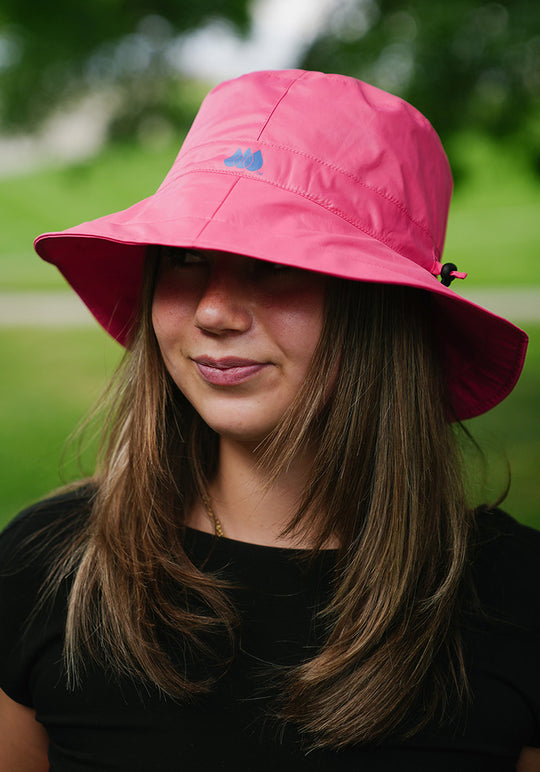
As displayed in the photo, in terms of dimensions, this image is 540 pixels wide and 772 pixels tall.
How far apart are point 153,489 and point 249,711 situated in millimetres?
384

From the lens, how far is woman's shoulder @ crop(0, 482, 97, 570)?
4.37 feet

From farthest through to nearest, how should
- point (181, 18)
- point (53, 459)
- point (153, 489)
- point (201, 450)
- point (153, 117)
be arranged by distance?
point (53, 459) < point (153, 117) < point (181, 18) < point (201, 450) < point (153, 489)

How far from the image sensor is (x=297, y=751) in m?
1.14

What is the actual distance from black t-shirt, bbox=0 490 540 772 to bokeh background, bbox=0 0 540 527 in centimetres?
34

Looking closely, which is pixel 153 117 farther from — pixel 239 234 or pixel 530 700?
pixel 530 700

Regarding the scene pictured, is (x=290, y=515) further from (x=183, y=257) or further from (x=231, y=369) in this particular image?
(x=183, y=257)

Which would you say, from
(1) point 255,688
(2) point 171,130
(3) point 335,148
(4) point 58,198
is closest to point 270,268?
(3) point 335,148

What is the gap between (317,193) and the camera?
1.08 metres

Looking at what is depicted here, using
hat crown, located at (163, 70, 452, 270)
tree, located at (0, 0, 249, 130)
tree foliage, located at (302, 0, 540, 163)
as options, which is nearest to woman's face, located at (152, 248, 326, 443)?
hat crown, located at (163, 70, 452, 270)

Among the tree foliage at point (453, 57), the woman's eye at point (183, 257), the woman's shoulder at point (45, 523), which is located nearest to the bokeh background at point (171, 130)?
the tree foliage at point (453, 57)

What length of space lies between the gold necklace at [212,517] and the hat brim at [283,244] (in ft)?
1.20

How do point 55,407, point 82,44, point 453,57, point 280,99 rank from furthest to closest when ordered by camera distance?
1. point 55,407
2. point 82,44
3. point 453,57
4. point 280,99

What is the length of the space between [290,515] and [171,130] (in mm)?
1649

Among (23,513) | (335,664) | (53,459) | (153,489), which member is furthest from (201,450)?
(53,459)
